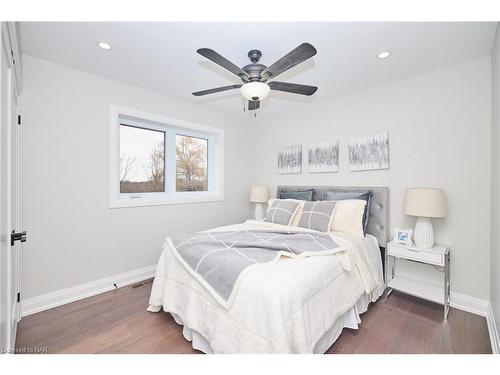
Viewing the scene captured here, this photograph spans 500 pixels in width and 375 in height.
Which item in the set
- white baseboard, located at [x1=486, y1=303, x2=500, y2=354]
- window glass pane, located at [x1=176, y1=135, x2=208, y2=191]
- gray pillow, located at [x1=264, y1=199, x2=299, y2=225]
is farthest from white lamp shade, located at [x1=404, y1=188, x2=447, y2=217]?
window glass pane, located at [x1=176, y1=135, x2=208, y2=191]

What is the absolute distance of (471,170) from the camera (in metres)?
2.20

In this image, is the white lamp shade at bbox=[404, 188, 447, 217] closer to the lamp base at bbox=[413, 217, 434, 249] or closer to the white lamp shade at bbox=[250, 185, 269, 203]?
the lamp base at bbox=[413, 217, 434, 249]

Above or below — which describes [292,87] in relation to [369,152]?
above

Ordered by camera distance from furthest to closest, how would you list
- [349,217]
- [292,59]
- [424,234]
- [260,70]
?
[349,217] < [424,234] < [260,70] < [292,59]

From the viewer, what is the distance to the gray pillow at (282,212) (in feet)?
9.41

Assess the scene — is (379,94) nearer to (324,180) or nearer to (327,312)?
(324,180)

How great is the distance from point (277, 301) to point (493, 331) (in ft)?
6.09

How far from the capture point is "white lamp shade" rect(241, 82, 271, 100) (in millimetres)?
1865

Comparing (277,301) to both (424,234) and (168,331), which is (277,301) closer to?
(168,331)

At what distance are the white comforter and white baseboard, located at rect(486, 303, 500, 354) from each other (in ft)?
2.73

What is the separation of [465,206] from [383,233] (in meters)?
0.78

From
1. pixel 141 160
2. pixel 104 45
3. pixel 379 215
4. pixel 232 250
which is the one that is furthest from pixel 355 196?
pixel 104 45

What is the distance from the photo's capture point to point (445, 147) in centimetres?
234
